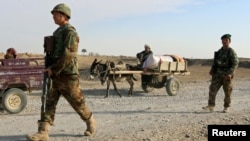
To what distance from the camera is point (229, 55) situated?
1092 cm

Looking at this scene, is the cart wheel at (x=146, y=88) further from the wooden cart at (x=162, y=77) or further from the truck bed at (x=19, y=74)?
the truck bed at (x=19, y=74)

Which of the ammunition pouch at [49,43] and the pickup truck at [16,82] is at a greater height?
the ammunition pouch at [49,43]

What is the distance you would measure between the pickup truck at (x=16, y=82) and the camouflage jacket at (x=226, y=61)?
4854mm

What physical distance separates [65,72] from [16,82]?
495 cm

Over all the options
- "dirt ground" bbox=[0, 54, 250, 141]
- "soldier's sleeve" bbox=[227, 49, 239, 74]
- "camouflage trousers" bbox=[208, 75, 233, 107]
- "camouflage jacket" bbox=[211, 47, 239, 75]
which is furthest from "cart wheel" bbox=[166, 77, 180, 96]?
"soldier's sleeve" bbox=[227, 49, 239, 74]

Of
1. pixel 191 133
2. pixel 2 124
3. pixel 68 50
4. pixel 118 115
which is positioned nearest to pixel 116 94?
pixel 118 115

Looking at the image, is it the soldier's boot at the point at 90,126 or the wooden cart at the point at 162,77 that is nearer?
the soldier's boot at the point at 90,126

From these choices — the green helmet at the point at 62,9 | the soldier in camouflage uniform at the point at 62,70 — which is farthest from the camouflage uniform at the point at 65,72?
the green helmet at the point at 62,9

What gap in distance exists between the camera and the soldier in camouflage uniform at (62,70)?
6801mm

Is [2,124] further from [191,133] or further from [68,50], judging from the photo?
[191,133]

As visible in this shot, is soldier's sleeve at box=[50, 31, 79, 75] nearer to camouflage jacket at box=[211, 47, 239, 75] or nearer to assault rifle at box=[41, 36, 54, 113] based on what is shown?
assault rifle at box=[41, 36, 54, 113]

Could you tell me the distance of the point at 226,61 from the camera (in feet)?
36.0

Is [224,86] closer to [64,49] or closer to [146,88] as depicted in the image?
[64,49]

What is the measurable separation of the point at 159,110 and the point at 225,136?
516 centimetres
